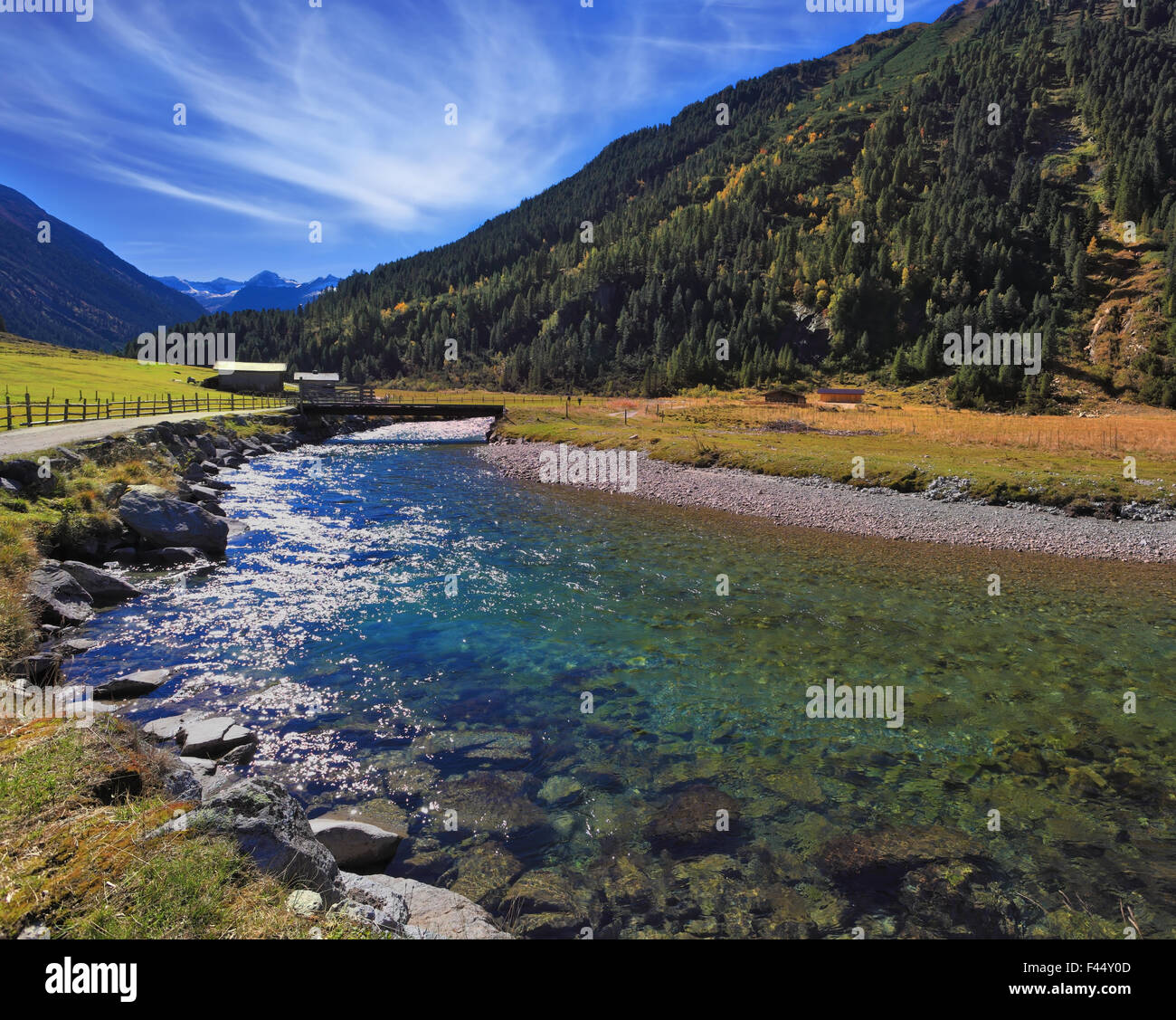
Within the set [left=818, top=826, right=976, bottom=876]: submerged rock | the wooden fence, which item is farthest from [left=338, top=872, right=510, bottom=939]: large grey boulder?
the wooden fence

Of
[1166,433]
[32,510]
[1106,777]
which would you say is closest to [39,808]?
[1106,777]

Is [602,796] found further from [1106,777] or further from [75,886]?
[1106,777]

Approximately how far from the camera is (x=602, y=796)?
31.6 ft

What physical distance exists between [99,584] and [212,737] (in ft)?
35.7

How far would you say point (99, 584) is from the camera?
17094mm

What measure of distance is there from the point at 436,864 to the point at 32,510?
20767mm

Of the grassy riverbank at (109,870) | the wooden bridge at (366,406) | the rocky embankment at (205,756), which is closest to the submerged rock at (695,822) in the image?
the rocky embankment at (205,756)

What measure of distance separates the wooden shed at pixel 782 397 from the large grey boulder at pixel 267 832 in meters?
122

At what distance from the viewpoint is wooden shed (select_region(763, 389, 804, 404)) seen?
11919 cm

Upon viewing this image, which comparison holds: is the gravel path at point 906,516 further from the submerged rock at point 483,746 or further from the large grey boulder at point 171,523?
the large grey boulder at point 171,523

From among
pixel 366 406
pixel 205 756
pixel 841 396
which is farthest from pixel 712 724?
pixel 841 396

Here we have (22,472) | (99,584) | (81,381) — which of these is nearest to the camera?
(99,584)

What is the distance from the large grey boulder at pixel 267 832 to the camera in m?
5.58

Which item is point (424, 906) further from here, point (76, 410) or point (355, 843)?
point (76, 410)
